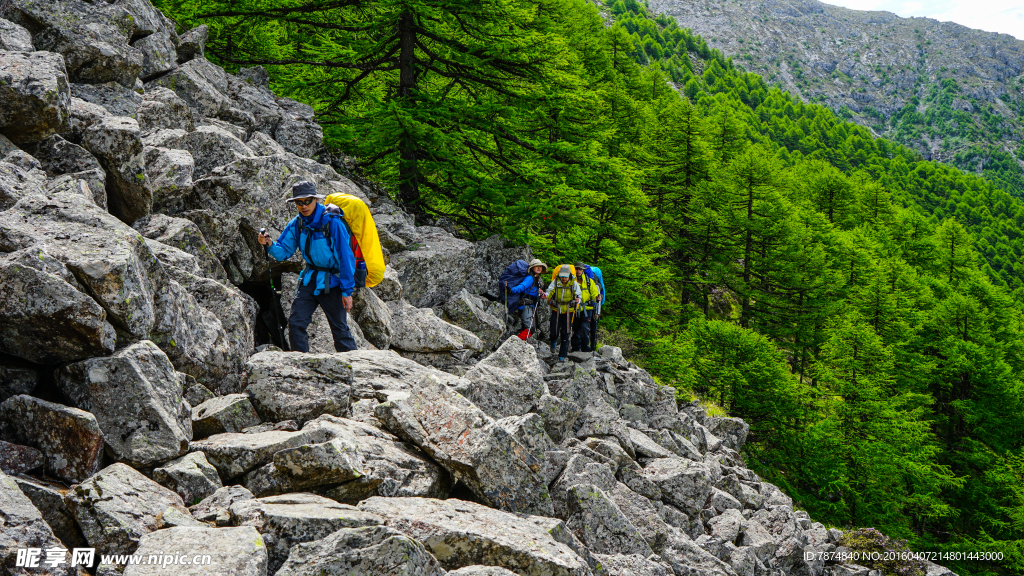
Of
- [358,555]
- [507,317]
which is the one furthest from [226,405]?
[507,317]

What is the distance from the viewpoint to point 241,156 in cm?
1053

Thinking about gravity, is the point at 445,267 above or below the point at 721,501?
above

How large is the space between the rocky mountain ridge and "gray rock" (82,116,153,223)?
3 cm

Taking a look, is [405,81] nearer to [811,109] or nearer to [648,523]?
[648,523]

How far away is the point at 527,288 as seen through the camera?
50.3 ft

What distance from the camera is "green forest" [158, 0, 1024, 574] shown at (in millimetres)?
16859

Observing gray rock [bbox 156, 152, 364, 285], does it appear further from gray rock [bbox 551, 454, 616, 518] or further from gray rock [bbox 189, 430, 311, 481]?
gray rock [bbox 551, 454, 616, 518]

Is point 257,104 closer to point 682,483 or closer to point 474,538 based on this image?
point 682,483

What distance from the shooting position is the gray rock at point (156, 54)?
11641mm

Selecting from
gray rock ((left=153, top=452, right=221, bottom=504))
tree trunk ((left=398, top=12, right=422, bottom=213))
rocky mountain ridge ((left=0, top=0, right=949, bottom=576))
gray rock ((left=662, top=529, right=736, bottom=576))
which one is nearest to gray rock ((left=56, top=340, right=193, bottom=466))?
rocky mountain ridge ((left=0, top=0, right=949, bottom=576))

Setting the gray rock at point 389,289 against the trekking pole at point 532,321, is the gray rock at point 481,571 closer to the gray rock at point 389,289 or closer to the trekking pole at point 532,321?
the gray rock at point 389,289

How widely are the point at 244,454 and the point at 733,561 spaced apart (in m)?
7.78

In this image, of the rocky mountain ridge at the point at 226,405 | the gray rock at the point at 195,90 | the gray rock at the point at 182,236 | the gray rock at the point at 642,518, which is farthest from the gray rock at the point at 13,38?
the gray rock at the point at 642,518

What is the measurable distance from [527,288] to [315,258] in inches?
303
